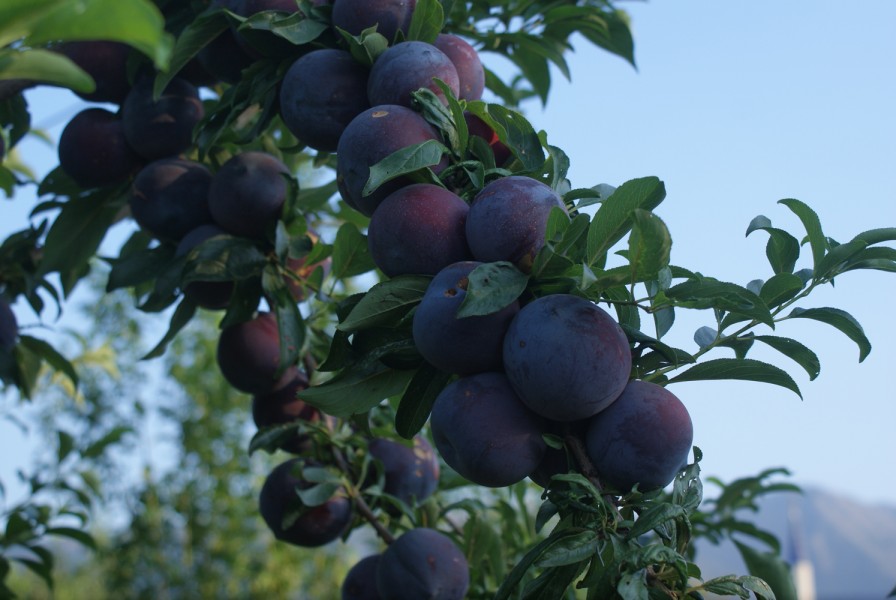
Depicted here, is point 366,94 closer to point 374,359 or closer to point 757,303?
point 374,359

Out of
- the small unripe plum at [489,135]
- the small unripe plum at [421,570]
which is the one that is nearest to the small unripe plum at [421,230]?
the small unripe plum at [489,135]

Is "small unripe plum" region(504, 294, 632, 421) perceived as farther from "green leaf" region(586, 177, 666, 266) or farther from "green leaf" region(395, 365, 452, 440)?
"green leaf" region(395, 365, 452, 440)

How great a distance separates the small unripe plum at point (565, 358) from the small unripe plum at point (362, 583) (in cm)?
64

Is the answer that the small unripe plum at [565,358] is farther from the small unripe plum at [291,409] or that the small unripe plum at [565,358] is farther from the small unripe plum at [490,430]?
the small unripe plum at [291,409]

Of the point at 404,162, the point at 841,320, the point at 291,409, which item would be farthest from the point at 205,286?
the point at 841,320

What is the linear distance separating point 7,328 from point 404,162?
3.51ft

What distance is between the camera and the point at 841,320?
0.92 m

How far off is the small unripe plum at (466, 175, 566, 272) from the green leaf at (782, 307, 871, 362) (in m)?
0.29

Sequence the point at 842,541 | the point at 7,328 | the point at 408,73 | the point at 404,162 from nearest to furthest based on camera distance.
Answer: the point at 404,162 < the point at 408,73 < the point at 7,328 < the point at 842,541

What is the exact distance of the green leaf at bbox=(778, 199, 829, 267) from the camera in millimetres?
912

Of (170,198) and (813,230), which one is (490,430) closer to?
(813,230)

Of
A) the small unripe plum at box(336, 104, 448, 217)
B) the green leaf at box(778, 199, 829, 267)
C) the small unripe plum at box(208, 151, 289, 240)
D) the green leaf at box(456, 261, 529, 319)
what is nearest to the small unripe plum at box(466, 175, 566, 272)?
the green leaf at box(456, 261, 529, 319)

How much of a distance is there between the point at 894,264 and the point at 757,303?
19cm

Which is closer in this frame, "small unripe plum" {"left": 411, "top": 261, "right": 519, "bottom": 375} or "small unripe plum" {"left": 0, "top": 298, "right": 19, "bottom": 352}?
"small unripe plum" {"left": 411, "top": 261, "right": 519, "bottom": 375}
